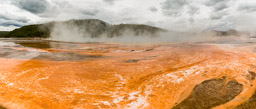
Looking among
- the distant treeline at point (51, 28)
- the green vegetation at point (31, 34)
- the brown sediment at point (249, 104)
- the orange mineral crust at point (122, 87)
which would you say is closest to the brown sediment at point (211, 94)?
the orange mineral crust at point (122, 87)

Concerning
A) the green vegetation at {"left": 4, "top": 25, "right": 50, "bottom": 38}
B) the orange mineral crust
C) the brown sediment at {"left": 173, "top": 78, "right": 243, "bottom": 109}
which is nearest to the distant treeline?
the green vegetation at {"left": 4, "top": 25, "right": 50, "bottom": 38}

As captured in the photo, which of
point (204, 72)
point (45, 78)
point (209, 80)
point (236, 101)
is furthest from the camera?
point (204, 72)

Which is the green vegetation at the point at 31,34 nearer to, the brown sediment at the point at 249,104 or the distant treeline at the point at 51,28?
the distant treeline at the point at 51,28

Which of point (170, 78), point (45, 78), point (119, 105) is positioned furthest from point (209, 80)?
point (45, 78)

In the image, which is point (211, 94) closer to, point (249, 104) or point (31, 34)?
point (249, 104)

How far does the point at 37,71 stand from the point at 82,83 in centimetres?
457

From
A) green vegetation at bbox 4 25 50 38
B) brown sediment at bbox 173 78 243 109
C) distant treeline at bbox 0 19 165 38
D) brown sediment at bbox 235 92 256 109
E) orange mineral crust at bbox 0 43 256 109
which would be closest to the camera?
brown sediment at bbox 235 92 256 109

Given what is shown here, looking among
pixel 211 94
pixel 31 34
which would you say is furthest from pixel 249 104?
pixel 31 34

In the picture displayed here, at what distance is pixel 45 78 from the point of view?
909 cm

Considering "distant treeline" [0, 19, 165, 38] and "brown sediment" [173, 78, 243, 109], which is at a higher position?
"distant treeline" [0, 19, 165, 38]

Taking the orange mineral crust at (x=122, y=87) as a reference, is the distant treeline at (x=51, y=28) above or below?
above

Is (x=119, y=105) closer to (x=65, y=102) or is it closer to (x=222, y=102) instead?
(x=65, y=102)

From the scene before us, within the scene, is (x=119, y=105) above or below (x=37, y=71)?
below

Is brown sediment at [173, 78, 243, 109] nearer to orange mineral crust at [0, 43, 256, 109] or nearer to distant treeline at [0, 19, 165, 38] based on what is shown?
orange mineral crust at [0, 43, 256, 109]
